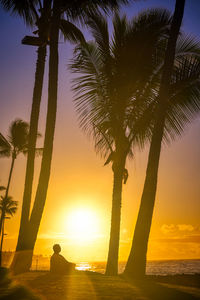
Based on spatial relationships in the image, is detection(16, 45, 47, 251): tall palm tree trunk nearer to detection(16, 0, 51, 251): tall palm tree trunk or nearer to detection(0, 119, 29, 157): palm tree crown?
detection(16, 0, 51, 251): tall palm tree trunk

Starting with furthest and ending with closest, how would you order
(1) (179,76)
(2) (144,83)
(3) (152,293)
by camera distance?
(2) (144,83)
(1) (179,76)
(3) (152,293)

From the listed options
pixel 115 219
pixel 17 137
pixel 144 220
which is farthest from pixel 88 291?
pixel 17 137

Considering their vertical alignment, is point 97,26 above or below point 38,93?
above

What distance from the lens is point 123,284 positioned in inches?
232

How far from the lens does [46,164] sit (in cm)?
975

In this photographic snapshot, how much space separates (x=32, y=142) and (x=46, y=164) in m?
1.33

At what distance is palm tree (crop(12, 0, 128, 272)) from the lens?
9.37m

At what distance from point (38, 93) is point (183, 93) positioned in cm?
469

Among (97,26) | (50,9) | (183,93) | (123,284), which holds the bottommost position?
(123,284)

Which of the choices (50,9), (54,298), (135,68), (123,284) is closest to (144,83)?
(135,68)

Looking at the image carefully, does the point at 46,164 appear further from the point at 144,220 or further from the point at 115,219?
the point at 144,220

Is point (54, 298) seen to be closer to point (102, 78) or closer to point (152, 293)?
point (152, 293)

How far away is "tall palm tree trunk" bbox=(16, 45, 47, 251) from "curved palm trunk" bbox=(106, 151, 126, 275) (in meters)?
2.53

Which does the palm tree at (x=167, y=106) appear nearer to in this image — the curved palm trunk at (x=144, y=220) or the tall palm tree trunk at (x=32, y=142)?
the curved palm trunk at (x=144, y=220)
